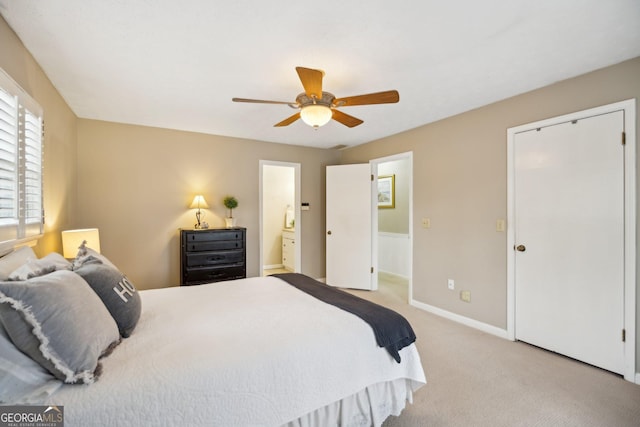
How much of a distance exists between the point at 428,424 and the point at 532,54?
8.67 ft

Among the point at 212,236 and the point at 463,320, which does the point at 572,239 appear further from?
the point at 212,236

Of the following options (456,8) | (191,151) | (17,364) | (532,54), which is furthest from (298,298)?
(191,151)

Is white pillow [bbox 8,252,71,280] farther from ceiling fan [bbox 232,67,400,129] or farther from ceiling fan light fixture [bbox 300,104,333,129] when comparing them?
ceiling fan light fixture [bbox 300,104,333,129]

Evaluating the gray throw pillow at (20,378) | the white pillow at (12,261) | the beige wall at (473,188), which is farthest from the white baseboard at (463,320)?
the white pillow at (12,261)

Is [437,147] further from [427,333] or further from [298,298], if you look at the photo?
[298,298]

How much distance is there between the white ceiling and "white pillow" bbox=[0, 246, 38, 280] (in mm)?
1389

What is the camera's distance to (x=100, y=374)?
1141 millimetres

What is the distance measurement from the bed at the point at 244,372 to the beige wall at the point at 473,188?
1.87 metres

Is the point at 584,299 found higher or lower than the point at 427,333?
higher

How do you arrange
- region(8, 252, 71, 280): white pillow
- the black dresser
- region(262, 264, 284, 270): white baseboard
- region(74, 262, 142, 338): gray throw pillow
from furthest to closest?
region(262, 264, 284, 270): white baseboard → the black dresser → region(74, 262, 142, 338): gray throw pillow → region(8, 252, 71, 280): white pillow

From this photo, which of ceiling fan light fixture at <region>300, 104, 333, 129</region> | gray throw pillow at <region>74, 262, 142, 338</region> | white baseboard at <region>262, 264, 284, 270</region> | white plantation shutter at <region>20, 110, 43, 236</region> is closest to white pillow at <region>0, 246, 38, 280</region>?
gray throw pillow at <region>74, 262, 142, 338</region>

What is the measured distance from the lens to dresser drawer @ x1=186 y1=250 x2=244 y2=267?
3.75 metres

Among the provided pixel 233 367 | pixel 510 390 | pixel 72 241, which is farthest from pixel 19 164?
pixel 510 390

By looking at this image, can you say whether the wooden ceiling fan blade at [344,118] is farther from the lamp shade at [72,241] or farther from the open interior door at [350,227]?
the lamp shade at [72,241]
